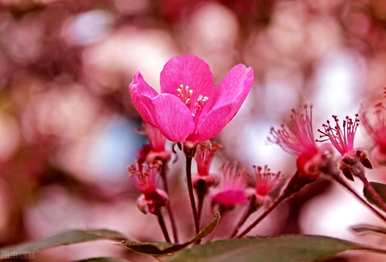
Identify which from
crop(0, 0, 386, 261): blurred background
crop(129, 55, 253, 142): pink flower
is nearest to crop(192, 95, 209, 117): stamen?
crop(129, 55, 253, 142): pink flower

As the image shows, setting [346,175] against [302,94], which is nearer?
[346,175]

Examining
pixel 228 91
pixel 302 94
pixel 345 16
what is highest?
pixel 345 16

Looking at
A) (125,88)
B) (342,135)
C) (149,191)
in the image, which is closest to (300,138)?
(342,135)

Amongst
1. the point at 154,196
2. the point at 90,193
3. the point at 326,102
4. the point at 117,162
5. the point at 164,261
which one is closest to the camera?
the point at 164,261

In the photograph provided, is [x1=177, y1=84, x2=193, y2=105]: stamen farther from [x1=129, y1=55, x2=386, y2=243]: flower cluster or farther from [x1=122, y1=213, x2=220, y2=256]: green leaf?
[x1=122, y1=213, x2=220, y2=256]: green leaf

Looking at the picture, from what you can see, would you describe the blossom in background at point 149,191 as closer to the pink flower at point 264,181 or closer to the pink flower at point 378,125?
the pink flower at point 264,181

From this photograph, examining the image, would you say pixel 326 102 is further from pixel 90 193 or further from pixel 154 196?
pixel 154 196

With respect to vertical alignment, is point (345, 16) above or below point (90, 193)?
above

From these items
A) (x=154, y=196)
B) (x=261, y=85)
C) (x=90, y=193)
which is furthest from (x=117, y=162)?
(x=154, y=196)

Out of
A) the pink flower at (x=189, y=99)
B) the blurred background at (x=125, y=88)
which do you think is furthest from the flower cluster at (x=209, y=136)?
the blurred background at (x=125, y=88)
